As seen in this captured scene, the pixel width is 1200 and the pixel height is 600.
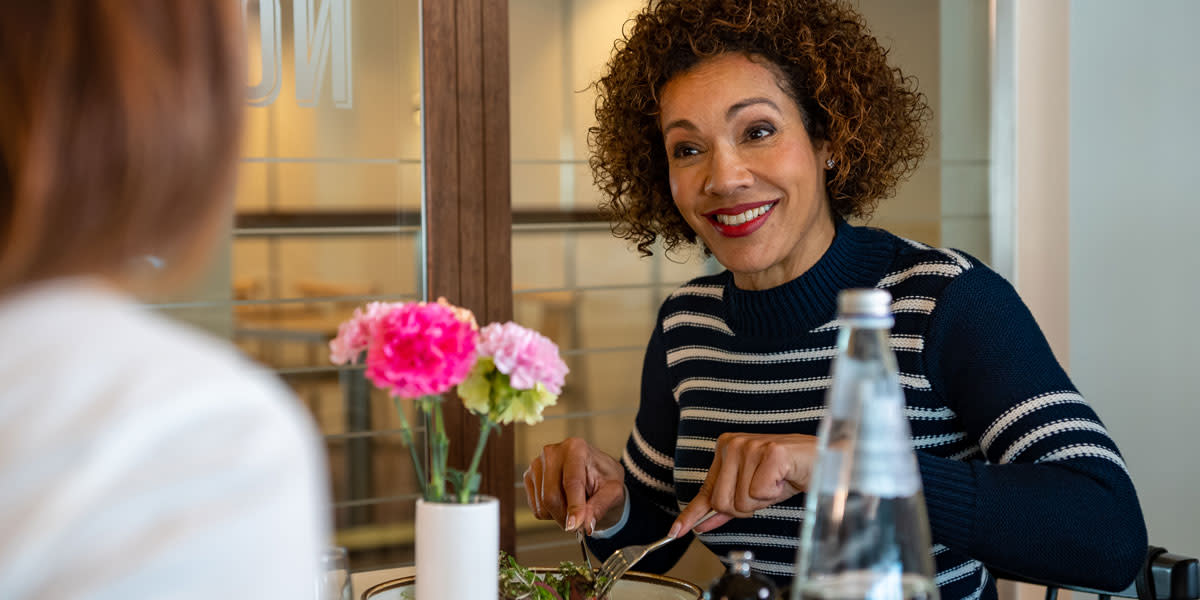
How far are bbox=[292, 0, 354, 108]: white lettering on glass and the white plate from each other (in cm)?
84

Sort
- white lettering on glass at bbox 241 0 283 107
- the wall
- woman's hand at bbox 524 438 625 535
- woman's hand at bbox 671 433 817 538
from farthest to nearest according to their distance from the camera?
the wall → white lettering on glass at bbox 241 0 283 107 → woman's hand at bbox 524 438 625 535 → woman's hand at bbox 671 433 817 538

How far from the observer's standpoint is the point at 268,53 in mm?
1729

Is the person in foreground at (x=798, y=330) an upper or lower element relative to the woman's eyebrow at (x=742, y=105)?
lower

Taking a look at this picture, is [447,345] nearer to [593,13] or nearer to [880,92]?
[880,92]

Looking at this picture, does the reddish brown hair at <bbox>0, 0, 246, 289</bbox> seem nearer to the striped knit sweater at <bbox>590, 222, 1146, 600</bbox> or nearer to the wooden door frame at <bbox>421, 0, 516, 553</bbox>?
the striped knit sweater at <bbox>590, 222, 1146, 600</bbox>

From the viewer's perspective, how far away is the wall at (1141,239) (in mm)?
2307

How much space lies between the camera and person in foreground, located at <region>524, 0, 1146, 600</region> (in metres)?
1.25

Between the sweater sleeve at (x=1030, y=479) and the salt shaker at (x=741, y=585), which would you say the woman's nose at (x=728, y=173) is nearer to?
the sweater sleeve at (x=1030, y=479)

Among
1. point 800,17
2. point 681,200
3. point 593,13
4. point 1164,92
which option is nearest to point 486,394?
point 681,200

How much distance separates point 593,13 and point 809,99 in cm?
55

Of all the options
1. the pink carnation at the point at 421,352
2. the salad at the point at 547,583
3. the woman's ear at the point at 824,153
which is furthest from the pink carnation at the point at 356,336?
the woman's ear at the point at 824,153

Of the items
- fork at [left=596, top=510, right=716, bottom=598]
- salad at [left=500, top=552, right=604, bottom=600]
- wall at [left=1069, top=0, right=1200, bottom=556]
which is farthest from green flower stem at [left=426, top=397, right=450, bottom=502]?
wall at [left=1069, top=0, right=1200, bottom=556]

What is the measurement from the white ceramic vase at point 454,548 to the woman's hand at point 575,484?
461 millimetres

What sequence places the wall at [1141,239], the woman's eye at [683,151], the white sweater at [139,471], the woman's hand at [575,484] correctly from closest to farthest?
the white sweater at [139,471]
the woman's hand at [575,484]
the woman's eye at [683,151]
the wall at [1141,239]
